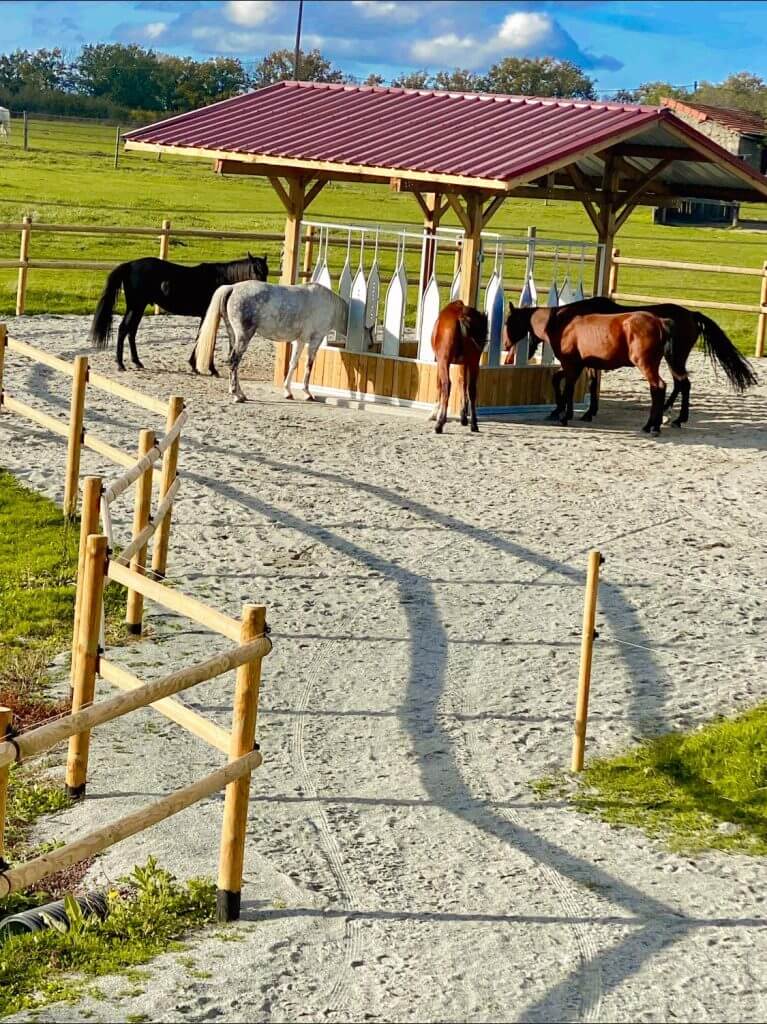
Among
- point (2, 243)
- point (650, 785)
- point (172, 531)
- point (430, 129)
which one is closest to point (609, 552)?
point (172, 531)

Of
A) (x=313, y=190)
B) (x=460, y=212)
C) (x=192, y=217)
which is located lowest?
(x=460, y=212)

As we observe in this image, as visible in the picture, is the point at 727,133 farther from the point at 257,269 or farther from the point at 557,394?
the point at 557,394

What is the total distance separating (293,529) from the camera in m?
10.1

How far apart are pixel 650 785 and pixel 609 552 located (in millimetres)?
3687

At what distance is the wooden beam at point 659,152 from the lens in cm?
1537

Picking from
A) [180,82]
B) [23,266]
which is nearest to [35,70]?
[180,82]

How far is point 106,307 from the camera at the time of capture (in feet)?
50.7

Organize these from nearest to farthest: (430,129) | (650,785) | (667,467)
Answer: (650,785)
(667,467)
(430,129)

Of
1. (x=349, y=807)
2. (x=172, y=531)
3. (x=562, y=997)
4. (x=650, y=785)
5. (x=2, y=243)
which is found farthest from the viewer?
(x=2, y=243)

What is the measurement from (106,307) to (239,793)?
11.0 m

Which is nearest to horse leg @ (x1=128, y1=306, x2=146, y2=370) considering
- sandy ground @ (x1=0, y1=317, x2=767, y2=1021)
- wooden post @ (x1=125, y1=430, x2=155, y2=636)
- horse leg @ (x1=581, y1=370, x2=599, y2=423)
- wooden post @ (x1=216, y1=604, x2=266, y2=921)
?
sandy ground @ (x1=0, y1=317, x2=767, y2=1021)

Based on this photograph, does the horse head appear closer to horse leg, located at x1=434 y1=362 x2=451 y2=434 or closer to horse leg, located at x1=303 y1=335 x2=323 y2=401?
horse leg, located at x1=303 y1=335 x2=323 y2=401

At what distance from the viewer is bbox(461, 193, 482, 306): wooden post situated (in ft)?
45.9

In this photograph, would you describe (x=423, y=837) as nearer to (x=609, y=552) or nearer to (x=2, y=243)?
(x=609, y=552)
